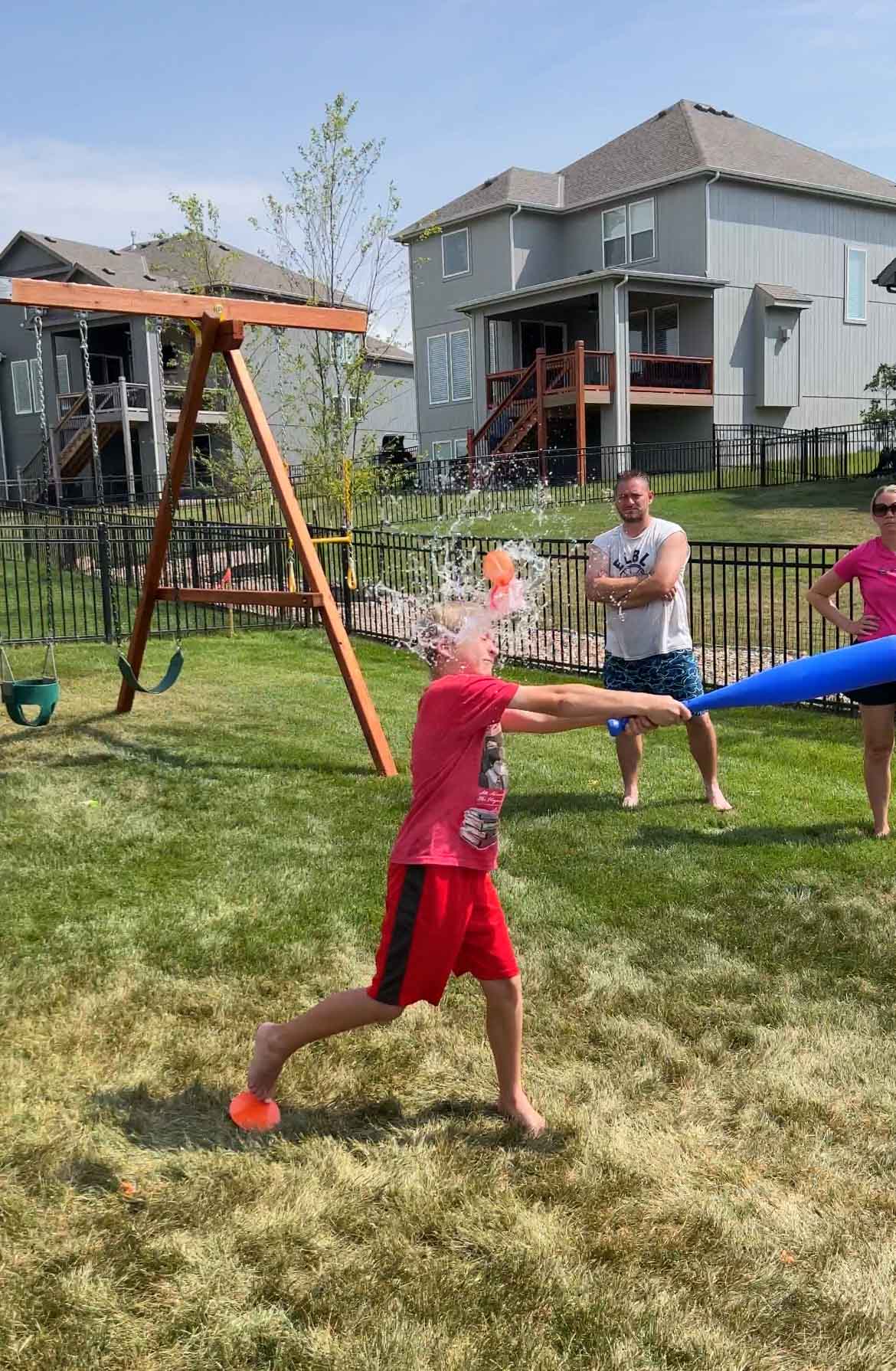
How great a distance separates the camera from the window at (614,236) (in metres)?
29.3

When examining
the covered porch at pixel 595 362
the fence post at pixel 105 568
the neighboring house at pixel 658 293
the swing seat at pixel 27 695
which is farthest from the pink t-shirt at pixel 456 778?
the neighboring house at pixel 658 293

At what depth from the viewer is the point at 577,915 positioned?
186 inches

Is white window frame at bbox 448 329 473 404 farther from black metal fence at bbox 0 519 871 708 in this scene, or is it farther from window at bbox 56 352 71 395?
black metal fence at bbox 0 519 871 708

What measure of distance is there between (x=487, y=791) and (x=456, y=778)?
10 centimetres

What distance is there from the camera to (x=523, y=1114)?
314cm

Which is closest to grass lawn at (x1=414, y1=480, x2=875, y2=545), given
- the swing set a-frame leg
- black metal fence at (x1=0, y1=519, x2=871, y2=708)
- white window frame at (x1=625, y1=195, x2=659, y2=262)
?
black metal fence at (x1=0, y1=519, x2=871, y2=708)

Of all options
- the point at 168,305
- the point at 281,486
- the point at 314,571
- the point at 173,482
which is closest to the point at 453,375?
the point at 173,482

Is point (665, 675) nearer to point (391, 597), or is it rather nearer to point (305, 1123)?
point (305, 1123)

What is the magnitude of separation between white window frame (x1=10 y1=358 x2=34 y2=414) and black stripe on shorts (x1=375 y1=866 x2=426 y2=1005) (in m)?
34.3

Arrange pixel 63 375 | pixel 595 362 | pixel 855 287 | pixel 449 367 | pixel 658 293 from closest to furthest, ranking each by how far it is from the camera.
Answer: pixel 595 362
pixel 658 293
pixel 855 287
pixel 449 367
pixel 63 375

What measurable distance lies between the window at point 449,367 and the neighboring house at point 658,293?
0.06 meters

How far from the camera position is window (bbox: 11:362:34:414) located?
33.6 m

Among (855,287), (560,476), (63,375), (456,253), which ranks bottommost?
(560,476)

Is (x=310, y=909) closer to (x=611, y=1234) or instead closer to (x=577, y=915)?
(x=577, y=915)
